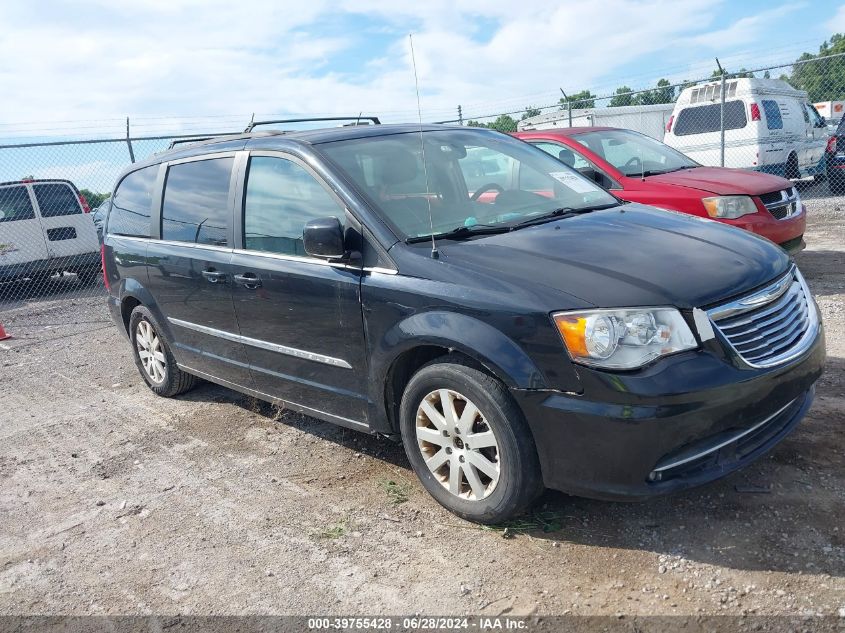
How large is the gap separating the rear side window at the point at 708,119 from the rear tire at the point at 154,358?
12.1 meters

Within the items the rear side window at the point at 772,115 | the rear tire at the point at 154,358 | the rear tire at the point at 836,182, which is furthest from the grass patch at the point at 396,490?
the rear tire at the point at 836,182

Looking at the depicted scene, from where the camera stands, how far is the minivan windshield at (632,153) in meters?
7.42

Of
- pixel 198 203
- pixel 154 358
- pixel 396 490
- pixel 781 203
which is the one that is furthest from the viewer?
pixel 781 203

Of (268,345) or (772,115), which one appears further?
(772,115)

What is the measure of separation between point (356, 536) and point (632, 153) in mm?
5788

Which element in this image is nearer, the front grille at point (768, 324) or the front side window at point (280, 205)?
the front grille at point (768, 324)

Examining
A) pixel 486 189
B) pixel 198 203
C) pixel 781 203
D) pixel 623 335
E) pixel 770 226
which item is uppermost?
pixel 198 203

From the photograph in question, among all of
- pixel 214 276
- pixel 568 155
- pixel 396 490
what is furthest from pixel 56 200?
pixel 396 490

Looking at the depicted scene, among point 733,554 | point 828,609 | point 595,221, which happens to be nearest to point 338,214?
point 595,221

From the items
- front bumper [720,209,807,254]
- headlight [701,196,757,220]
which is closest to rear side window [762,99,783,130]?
front bumper [720,209,807,254]

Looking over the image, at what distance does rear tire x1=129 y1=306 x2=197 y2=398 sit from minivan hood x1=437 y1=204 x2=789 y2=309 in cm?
289

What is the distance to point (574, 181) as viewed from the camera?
4293mm

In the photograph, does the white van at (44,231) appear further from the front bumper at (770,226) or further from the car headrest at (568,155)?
the front bumper at (770,226)

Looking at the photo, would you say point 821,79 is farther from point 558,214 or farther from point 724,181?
point 558,214
